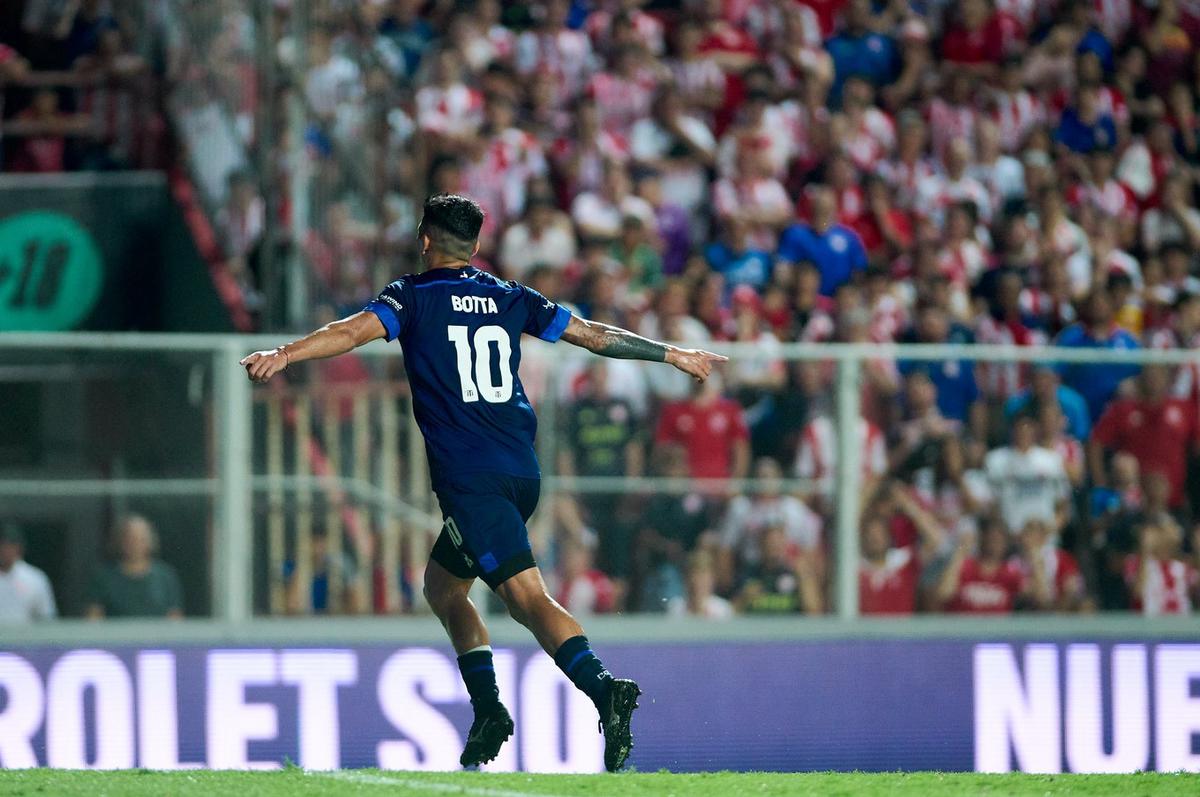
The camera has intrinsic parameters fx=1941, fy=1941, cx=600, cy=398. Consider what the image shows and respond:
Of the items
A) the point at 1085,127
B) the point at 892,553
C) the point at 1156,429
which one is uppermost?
the point at 1085,127

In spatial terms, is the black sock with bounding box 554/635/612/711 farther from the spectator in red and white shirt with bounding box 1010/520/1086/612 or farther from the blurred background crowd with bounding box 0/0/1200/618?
the spectator in red and white shirt with bounding box 1010/520/1086/612

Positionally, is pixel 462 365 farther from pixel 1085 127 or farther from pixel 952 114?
pixel 1085 127

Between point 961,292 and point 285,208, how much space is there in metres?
4.40

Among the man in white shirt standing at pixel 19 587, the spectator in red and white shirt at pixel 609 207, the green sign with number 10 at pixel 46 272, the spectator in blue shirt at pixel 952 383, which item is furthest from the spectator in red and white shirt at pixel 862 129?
the man in white shirt standing at pixel 19 587

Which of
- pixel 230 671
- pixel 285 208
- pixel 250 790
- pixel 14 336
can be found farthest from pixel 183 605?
pixel 285 208

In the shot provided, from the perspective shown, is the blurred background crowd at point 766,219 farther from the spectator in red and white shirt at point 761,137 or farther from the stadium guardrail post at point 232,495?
the stadium guardrail post at point 232,495

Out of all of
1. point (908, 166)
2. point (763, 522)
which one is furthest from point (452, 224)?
point (908, 166)

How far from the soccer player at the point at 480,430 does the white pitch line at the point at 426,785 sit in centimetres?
44

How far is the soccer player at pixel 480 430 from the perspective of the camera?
20.9 ft

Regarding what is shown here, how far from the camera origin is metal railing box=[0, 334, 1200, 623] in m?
9.02

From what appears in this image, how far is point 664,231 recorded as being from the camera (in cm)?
1295

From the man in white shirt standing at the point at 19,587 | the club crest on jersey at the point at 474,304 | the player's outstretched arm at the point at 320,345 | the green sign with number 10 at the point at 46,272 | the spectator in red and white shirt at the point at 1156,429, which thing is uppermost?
the green sign with number 10 at the point at 46,272

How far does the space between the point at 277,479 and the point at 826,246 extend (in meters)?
4.94

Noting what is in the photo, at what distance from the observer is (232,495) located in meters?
9.12
